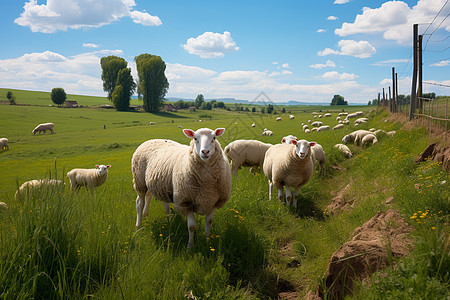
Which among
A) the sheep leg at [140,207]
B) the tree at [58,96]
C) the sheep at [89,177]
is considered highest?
the tree at [58,96]

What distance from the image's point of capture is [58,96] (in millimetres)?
77625

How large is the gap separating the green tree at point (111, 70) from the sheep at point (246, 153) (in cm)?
7990

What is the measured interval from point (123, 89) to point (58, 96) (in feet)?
60.8

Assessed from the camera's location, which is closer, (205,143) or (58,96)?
(205,143)

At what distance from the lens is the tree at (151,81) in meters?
74.9

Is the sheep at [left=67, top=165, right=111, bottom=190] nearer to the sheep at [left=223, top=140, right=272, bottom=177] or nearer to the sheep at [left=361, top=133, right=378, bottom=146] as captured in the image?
the sheep at [left=223, top=140, right=272, bottom=177]

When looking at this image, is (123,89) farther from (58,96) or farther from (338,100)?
(338,100)

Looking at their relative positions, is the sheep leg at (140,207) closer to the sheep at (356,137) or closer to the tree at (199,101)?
the sheep at (356,137)

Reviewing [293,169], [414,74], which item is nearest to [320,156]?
[293,169]

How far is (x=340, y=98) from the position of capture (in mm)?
132125

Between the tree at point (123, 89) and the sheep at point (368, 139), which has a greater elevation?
the tree at point (123, 89)

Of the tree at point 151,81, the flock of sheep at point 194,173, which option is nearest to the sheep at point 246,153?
the flock of sheep at point 194,173

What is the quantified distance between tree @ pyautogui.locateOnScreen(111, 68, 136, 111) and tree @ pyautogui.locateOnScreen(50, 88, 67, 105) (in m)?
14.7

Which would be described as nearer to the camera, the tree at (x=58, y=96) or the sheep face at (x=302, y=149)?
the sheep face at (x=302, y=149)
